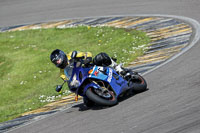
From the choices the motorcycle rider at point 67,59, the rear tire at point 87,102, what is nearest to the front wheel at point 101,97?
the rear tire at point 87,102

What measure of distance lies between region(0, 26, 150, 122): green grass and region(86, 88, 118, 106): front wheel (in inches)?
104

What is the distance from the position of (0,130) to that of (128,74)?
3206 millimetres

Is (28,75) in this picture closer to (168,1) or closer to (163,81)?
(163,81)

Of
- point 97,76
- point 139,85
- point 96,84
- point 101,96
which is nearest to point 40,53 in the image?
point 139,85

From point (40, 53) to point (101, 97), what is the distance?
7997mm

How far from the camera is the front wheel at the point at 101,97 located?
8352 millimetres

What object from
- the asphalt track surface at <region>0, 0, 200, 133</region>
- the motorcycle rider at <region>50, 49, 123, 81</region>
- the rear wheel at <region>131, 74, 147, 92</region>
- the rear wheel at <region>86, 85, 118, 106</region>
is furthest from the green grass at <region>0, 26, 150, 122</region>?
the rear wheel at <region>86, 85, 118, 106</region>

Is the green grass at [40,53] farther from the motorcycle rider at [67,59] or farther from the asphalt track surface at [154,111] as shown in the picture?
the motorcycle rider at [67,59]

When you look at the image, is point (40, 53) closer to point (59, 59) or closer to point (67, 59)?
point (67, 59)

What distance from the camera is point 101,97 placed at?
8469mm

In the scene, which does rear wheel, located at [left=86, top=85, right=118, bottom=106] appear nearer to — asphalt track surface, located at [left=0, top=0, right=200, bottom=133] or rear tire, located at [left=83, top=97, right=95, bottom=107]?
asphalt track surface, located at [left=0, top=0, right=200, bottom=133]

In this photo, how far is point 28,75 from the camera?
14.0 m

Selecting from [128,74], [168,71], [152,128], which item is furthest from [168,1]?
[152,128]

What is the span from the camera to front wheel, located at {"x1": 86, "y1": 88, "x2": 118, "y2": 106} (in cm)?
835
